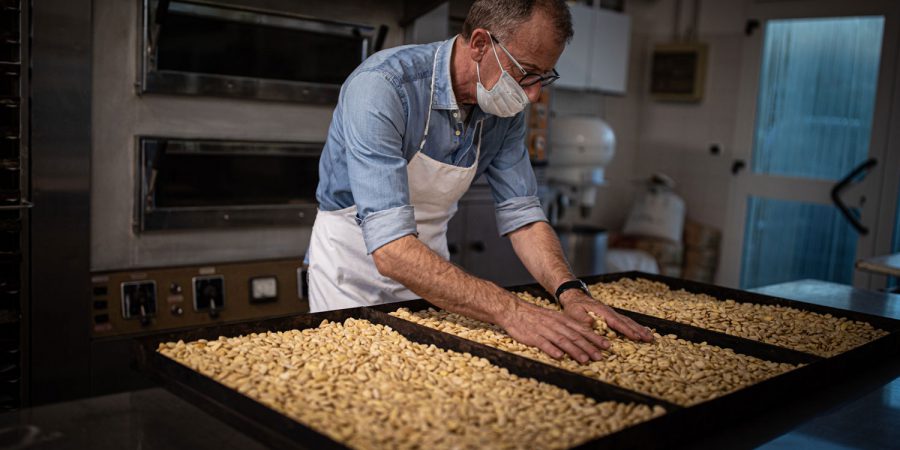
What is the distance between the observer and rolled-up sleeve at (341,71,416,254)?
1.71 metres

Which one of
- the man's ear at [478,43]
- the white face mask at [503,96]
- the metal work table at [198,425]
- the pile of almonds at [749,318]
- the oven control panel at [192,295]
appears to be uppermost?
the man's ear at [478,43]

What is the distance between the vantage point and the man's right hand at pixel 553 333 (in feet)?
4.96

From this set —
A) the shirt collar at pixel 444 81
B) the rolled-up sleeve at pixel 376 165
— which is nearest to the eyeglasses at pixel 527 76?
the shirt collar at pixel 444 81

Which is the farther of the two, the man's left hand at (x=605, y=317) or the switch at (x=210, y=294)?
the switch at (x=210, y=294)

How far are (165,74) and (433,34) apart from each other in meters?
1.10

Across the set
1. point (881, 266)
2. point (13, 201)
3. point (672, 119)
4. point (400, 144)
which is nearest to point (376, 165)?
point (400, 144)

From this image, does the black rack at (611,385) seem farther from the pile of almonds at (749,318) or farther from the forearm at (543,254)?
the forearm at (543,254)

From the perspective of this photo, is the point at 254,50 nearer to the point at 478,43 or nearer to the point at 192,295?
the point at 192,295

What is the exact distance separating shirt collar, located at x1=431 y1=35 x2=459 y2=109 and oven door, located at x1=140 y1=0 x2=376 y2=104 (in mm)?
1091

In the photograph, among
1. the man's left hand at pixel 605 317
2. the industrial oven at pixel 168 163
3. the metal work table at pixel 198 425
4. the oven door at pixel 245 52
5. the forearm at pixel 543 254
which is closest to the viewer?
the metal work table at pixel 198 425

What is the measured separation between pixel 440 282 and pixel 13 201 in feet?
5.03

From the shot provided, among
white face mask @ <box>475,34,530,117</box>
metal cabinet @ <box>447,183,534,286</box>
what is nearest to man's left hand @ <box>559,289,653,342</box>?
white face mask @ <box>475,34,530,117</box>

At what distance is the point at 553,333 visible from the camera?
155 cm

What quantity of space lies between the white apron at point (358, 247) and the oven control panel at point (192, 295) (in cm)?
78
